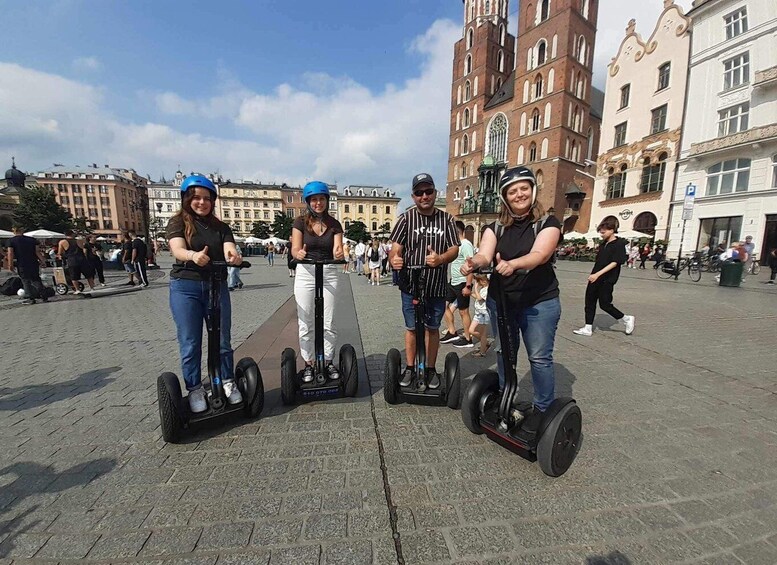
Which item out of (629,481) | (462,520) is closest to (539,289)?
(629,481)

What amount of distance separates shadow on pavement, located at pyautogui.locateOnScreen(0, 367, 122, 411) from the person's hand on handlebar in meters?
2.25

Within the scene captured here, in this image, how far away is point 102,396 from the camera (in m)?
3.20

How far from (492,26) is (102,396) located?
61779 millimetres

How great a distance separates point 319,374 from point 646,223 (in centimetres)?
3376

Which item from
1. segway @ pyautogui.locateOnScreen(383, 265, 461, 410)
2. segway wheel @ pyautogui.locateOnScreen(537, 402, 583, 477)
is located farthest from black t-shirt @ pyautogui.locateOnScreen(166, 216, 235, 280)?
segway wheel @ pyautogui.locateOnScreen(537, 402, 583, 477)

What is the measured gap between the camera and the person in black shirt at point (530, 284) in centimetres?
225

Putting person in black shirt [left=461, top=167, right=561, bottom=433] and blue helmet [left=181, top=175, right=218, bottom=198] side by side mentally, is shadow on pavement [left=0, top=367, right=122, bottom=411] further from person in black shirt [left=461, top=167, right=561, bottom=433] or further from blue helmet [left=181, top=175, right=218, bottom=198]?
person in black shirt [left=461, top=167, right=561, bottom=433]

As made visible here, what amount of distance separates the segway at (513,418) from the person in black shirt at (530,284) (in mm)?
79

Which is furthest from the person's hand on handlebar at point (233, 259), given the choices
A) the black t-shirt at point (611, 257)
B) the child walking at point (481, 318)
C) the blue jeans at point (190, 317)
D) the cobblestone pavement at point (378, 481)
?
the black t-shirt at point (611, 257)

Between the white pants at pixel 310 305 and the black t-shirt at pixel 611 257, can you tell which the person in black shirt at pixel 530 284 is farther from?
the black t-shirt at pixel 611 257

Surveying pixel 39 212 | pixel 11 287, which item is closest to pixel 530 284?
pixel 11 287

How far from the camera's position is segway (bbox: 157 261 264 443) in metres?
2.34

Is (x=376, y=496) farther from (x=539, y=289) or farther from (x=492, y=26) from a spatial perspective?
(x=492, y=26)

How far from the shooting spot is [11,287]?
A: 8703 millimetres
